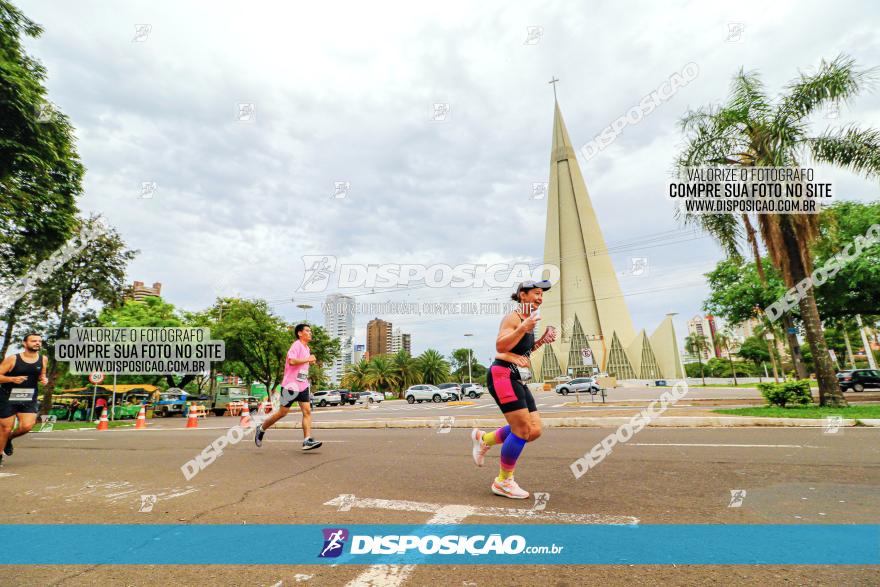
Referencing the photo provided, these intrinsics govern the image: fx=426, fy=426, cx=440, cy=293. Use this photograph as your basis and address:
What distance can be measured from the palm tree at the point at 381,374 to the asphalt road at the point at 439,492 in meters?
54.0

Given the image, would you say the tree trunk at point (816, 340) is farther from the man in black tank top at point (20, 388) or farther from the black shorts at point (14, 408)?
the black shorts at point (14, 408)

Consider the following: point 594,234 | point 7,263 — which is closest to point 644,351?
point 594,234

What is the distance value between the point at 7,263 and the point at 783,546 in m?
18.5

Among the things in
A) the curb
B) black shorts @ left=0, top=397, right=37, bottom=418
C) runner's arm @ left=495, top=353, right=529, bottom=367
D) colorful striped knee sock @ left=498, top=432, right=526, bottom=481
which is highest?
runner's arm @ left=495, top=353, right=529, bottom=367

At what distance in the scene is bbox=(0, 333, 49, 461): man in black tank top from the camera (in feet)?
18.4

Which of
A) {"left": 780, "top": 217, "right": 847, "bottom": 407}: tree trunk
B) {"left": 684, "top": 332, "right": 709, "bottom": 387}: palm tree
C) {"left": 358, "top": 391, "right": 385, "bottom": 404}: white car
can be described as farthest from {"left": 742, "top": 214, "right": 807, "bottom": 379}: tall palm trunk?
{"left": 684, "top": 332, "right": 709, "bottom": 387}: palm tree

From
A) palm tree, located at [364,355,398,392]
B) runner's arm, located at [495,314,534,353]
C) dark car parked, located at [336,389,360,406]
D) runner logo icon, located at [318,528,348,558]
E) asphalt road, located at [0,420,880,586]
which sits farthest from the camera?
palm tree, located at [364,355,398,392]

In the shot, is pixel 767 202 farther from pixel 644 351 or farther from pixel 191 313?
pixel 644 351

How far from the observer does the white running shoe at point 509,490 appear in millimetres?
3653

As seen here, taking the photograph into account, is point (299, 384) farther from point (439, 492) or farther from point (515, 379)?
point (515, 379)

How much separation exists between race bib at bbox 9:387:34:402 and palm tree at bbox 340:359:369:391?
182 feet

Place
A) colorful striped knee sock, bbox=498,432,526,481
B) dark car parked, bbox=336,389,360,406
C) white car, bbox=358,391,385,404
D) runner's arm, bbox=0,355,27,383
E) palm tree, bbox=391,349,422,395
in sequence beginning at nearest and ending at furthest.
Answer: colorful striped knee sock, bbox=498,432,526,481 → runner's arm, bbox=0,355,27,383 → white car, bbox=358,391,385,404 → dark car parked, bbox=336,389,360,406 → palm tree, bbox=391,349,422,395

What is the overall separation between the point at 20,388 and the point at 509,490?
21.7ft

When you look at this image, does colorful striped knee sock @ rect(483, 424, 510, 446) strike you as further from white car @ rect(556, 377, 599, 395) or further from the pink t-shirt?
white car @ rect(556, 377, 599, 395)
